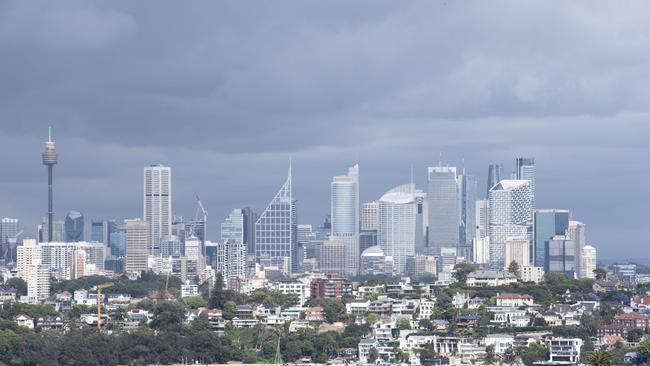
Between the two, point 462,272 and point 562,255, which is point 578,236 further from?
point 462,272

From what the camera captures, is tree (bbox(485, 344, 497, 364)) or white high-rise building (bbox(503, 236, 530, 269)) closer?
tree (bbox(485, 344, 497, 364))

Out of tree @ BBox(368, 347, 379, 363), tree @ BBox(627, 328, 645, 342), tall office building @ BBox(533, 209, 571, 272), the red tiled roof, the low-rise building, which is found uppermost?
tall office building @ BBox(533, 209, 571, 272)

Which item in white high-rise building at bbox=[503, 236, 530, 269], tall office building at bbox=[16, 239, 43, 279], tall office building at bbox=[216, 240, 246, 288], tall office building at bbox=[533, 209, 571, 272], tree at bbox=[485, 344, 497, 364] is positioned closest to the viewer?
tree at bbox=[485, 344, 497, 364]

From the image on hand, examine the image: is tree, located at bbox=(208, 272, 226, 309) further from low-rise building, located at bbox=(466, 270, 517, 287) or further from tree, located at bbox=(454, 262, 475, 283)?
Result: tree, located at bbox=(454, 262, 475, 283)

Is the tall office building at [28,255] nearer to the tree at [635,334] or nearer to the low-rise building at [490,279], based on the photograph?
the low-rise building at [490,279]

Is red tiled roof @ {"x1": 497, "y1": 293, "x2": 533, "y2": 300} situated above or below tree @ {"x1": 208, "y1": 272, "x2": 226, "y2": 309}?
above

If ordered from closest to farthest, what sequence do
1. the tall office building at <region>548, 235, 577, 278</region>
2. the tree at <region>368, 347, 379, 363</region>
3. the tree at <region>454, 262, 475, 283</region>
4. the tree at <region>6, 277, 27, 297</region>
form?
the tree at <region>368, 347, 379, 363</region>
the tree at <region>454, 262, 475, 283</region>
the tree at <region>6, 277, 27, 297</region>
the tall office building at <region>548, 235, 577, 278</region>

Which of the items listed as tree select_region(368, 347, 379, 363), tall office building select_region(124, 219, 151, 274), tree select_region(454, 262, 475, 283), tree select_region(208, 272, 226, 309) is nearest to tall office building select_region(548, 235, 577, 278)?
tall office building select_region(124, 219, 151, 274)
